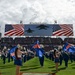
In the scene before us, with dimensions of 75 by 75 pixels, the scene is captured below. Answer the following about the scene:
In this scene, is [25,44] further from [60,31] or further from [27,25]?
[60,31]

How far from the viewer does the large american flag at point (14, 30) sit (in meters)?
69.9

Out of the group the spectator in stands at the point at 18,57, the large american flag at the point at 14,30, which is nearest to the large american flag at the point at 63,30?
the large american flag at the point at 14,30

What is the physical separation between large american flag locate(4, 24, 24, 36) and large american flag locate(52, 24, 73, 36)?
29.5ft

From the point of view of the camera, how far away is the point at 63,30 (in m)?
70.7

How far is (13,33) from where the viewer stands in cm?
7081

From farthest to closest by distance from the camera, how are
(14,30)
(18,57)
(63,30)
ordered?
1. (14,30)
2. (63,30)
3. (18,57)

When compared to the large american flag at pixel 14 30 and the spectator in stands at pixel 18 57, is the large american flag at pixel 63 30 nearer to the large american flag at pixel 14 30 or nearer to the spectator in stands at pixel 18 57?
the large american flag at pixel 14 30

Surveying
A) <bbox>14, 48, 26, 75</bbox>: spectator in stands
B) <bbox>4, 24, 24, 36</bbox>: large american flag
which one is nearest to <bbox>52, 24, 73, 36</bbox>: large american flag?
<bbox>4, 24, 24, 36</bbox>: large american flag

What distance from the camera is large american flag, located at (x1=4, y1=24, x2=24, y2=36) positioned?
229 feet

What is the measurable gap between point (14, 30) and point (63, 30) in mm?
13120

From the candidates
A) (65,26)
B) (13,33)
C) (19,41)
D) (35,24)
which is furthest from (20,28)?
(19,41)

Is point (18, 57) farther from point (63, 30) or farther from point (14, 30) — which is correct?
point (14, 30)

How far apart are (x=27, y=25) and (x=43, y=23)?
5040 mm

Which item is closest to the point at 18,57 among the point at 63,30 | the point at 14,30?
the point at 63,30
